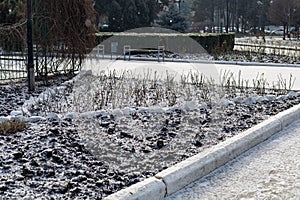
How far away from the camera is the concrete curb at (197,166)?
12.1ft

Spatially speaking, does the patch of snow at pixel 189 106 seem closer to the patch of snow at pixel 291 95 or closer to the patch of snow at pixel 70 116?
the patch of snow at pixel 70 116

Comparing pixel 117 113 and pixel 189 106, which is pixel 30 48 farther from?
pixel 189 106

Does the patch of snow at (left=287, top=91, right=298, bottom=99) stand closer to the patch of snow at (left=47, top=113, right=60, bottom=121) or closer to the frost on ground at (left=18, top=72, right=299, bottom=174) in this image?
the frost on ground at (left=18, top=72, right=299, bottom=174)

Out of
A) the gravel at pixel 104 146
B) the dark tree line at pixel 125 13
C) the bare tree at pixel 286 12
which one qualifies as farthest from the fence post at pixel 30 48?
the bare tree at pixel 286 12

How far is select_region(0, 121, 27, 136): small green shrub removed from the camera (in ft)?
17.7

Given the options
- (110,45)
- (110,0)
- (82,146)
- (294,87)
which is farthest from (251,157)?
(110,0)

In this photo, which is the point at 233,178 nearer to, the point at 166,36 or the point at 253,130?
the point at 253,130

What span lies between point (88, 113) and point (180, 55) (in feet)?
45.2

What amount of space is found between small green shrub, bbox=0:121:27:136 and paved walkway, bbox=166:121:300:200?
7.87 feet

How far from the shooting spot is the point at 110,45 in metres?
21.4

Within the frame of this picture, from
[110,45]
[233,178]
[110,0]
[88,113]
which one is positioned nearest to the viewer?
[233,178]

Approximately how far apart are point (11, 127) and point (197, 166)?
7.96 ft

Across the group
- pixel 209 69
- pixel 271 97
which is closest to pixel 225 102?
pixel 271 97

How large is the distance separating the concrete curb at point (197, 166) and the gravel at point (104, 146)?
218 millimetres
